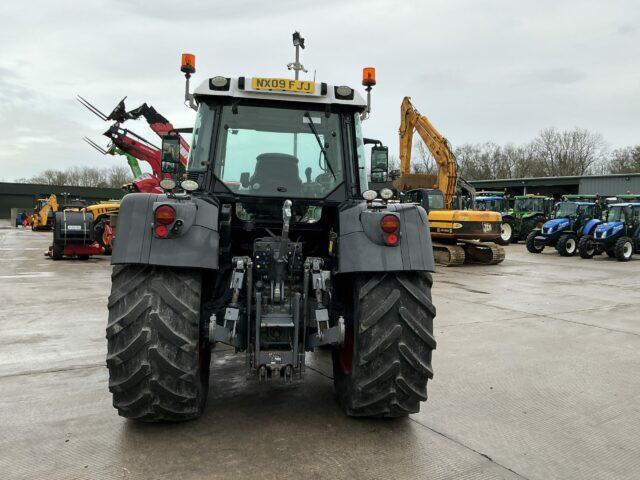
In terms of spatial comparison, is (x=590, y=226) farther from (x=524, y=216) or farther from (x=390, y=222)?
(x=390, y=222)

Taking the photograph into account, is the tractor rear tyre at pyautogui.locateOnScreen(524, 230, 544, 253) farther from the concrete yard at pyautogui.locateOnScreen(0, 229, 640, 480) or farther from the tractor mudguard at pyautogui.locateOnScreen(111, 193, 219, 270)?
the tractor mudguard at pyautogui.locateOnScreen(111, 193, 219, 270)

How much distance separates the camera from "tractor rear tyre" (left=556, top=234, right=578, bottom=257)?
19.7m

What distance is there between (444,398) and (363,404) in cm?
114

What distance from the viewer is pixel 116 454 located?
3043mm

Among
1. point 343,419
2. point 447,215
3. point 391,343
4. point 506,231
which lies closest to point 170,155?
point 391,343

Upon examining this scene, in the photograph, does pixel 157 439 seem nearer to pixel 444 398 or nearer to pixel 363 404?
pixel 363 404

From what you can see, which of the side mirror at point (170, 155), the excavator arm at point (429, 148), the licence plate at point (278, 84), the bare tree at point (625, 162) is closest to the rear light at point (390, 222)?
the licence plate at point (278, 84)

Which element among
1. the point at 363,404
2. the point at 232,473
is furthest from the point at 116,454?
the point at 363,404

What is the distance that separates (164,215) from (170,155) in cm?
120

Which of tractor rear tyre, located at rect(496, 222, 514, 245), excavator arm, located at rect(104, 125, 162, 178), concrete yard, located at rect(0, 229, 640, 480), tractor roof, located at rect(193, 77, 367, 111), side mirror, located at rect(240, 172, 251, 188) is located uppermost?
excavator arm, located at rect(104, 125, 162, 178)

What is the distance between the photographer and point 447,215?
53.3 feet

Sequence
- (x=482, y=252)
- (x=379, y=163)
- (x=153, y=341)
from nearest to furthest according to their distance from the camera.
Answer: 1. (x=153, y=341)
2. (x=379, y=163)
3. (x=482, y=252)

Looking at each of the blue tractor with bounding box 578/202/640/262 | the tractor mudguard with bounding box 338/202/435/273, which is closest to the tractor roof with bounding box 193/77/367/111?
the tractor mudguard with bounding box 338/202/435/273

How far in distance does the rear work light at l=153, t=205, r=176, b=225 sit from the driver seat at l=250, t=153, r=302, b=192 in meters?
0.96
